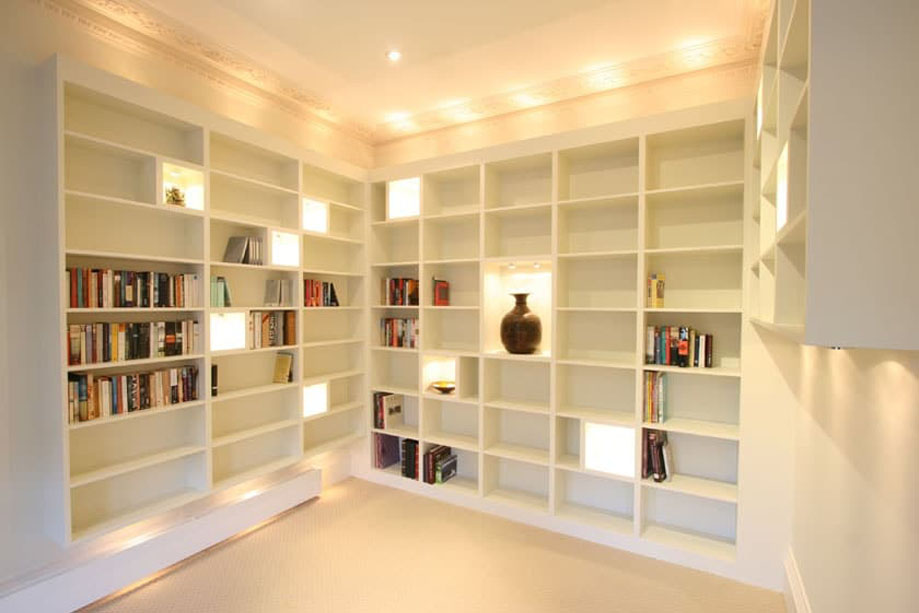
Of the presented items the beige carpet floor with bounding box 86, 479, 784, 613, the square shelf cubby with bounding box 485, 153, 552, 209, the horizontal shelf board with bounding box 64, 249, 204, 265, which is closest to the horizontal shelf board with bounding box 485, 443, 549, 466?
the beige carpet floor with bounding box 86, 479, 784, 613

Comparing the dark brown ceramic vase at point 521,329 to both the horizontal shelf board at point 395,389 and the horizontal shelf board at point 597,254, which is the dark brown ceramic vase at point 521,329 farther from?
the horizontal shelf board at point 395,389

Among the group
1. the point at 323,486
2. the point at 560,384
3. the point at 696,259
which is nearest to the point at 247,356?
the point at 323,486

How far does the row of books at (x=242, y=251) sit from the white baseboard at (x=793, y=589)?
3412 millimetres

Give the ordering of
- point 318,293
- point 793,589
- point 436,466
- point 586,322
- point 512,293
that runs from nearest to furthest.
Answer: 1. point 793,589
2. point 586,322
3. point 512,293
4. point 318,293
5. point 436,466

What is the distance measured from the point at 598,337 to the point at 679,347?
0.56 meters

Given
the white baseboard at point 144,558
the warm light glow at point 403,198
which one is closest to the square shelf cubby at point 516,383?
the warm light glow at point 403,198

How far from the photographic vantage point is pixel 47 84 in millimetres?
1991

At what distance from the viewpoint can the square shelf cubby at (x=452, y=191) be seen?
3402 millimetres

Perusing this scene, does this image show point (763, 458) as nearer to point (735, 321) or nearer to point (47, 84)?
point (735, 321)

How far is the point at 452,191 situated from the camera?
11.8 feet

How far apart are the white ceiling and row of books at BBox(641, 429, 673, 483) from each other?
92.2 inches

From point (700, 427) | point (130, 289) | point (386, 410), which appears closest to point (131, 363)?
point (130, 289)

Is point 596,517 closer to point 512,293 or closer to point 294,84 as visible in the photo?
point 512,293

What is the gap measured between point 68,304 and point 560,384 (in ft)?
9.02
